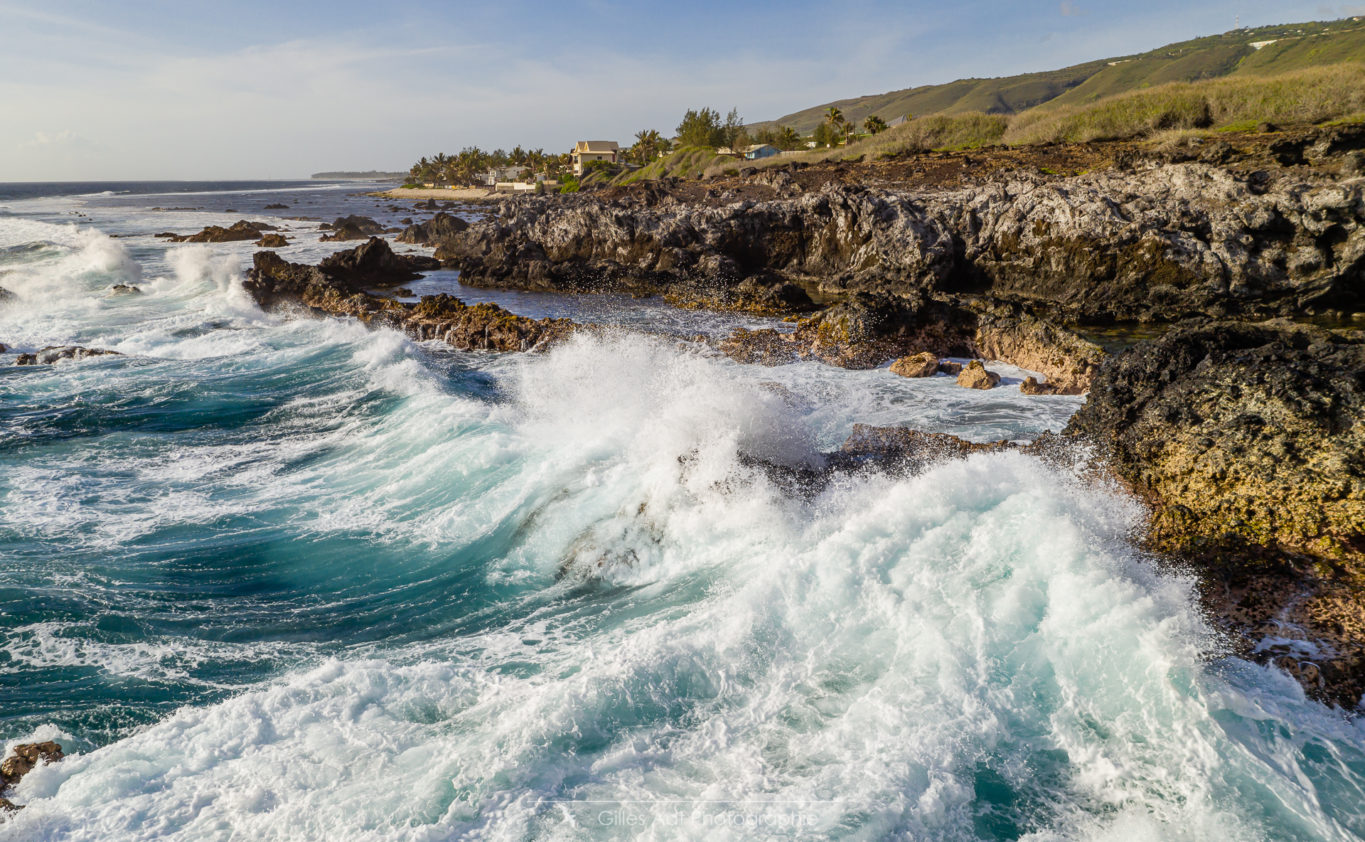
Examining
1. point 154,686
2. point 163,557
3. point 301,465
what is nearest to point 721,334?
point 301,465

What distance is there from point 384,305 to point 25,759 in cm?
2263

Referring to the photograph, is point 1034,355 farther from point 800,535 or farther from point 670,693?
point 670,693

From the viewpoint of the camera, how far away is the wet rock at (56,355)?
19.2 meters

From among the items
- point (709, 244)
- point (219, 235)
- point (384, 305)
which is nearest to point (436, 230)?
point (219, 235)

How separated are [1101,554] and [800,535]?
3111mm

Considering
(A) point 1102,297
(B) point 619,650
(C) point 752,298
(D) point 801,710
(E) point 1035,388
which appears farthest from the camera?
(C) point 752,298

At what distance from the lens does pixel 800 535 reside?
8.41 m

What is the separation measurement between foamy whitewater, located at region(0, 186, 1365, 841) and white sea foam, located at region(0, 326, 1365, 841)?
29 millimetres

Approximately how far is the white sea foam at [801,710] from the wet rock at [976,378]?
7.42 m

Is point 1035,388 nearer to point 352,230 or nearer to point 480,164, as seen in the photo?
point 352,230

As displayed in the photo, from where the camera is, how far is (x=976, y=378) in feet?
51.8

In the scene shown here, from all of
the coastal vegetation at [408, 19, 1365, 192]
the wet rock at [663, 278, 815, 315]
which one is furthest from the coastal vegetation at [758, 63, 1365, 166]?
the wet rock at [663, 278, 815, 315]

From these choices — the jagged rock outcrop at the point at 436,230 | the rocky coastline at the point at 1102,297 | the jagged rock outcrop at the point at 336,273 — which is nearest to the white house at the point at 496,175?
the jagged rock outcrop at the point at 436,230

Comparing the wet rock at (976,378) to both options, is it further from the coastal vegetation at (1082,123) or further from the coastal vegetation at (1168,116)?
the coastal vegetation at (1168,116)
